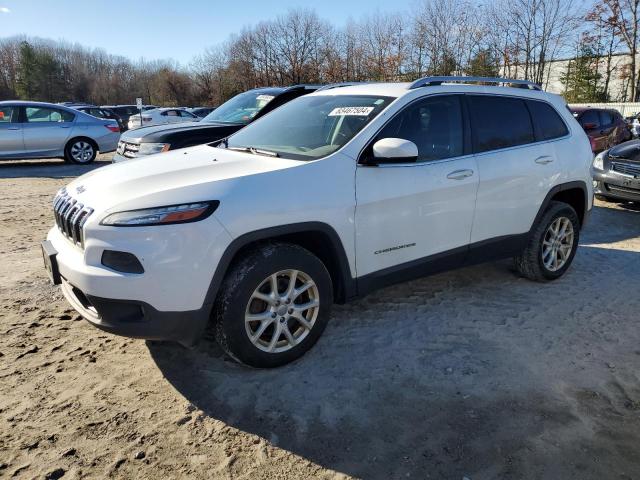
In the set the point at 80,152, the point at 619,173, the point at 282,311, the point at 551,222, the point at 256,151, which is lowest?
the point at 282,311

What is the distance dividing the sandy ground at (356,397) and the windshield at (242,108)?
4.28 m

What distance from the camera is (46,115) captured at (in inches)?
472

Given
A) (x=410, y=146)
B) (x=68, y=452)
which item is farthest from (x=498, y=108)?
(x=68, y=452)

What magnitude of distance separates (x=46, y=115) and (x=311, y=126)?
35.0 feet

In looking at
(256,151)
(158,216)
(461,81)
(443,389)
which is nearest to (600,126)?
(461,81)

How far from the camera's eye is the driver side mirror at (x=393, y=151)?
3174 millimetres

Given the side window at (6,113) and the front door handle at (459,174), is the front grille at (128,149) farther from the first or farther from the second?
the side window at (6,113)

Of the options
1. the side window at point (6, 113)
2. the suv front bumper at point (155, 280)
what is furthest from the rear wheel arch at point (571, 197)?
the side window at point (6, 113)

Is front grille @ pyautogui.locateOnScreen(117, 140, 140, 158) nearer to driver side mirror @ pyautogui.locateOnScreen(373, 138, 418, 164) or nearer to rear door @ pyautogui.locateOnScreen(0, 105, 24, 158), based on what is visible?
driver side mirror @ pyautogui.locateOnScreen(373, 138, 418, 164)

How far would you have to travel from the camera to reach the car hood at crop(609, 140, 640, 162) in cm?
838

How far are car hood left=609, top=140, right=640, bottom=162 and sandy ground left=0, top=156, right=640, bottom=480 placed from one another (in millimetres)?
5148

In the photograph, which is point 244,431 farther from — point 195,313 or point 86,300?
point 86,300

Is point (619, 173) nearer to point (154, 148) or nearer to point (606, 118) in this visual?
point (606, 118)

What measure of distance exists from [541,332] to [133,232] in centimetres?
297
